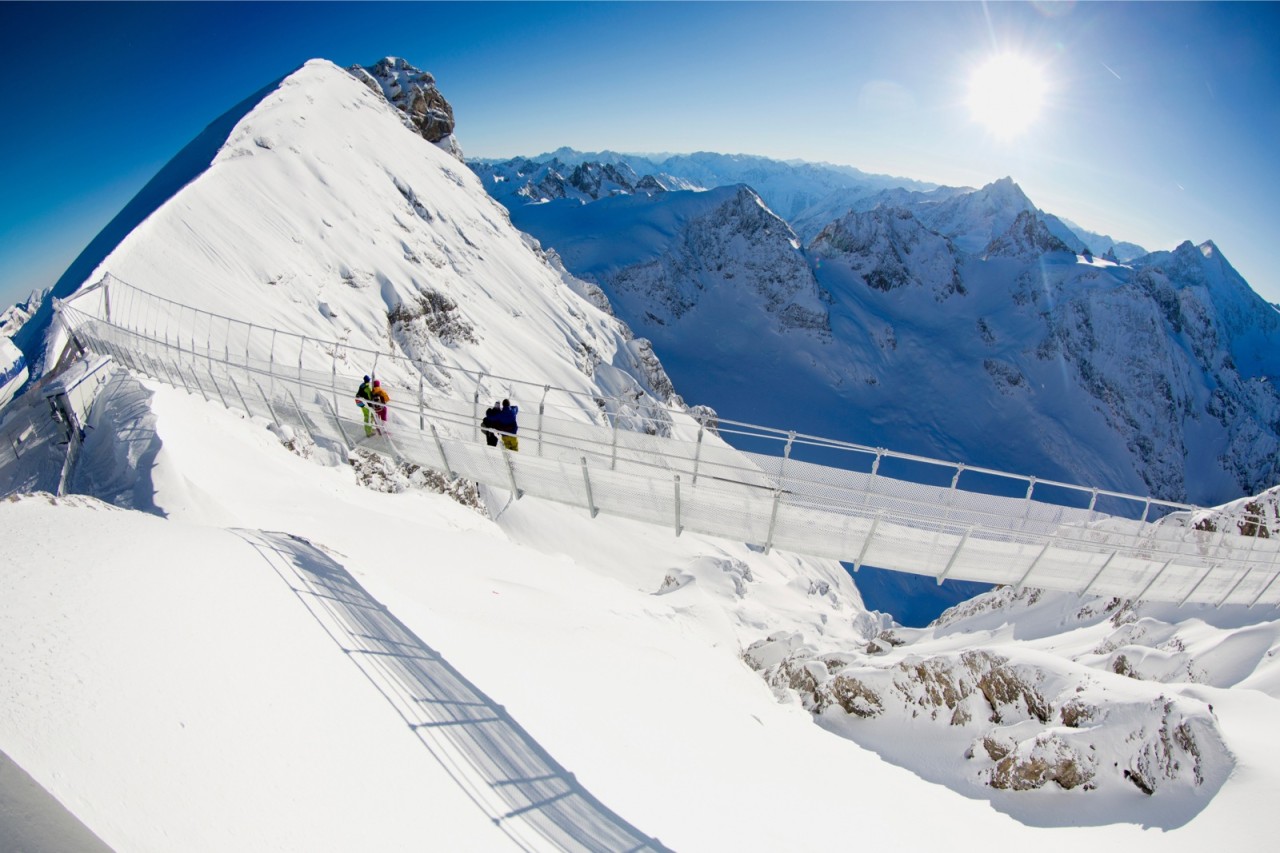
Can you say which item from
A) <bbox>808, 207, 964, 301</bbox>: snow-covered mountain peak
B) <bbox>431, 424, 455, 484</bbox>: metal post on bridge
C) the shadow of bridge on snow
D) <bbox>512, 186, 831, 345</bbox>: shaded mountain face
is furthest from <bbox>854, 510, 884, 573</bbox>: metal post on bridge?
<bbox>808, 207, 964, 301</bbox>: snow-covered mountain peak

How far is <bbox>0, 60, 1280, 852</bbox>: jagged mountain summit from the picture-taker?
501 cm

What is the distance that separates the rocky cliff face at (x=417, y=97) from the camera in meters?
84.4

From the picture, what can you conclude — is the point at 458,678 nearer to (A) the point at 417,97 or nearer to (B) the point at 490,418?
(B) the point at 490,418

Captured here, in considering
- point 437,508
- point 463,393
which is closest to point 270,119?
point 463,393

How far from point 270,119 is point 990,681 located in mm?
55368

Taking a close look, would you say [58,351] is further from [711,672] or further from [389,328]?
[389,328]

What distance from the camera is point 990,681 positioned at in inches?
623

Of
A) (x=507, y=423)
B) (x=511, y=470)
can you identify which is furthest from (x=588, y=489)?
(x=507, y=423)

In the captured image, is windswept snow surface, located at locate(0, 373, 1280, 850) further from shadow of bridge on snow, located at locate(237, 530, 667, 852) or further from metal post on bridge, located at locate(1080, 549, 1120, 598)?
metal post on bridge, located at locate(1080, 549, 1120, 598)

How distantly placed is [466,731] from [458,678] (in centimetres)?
129

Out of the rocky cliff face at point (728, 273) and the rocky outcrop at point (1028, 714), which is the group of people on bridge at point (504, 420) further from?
the rocky cliff face at point (728, 273)

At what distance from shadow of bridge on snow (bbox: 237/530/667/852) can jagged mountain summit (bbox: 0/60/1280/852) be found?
5 centimetres

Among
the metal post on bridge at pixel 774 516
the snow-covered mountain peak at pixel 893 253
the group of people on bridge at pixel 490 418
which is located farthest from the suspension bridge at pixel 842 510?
the snow-covered mountain peak at pixel 893 253

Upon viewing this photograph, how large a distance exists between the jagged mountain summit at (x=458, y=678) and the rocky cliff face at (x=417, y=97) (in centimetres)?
6028
